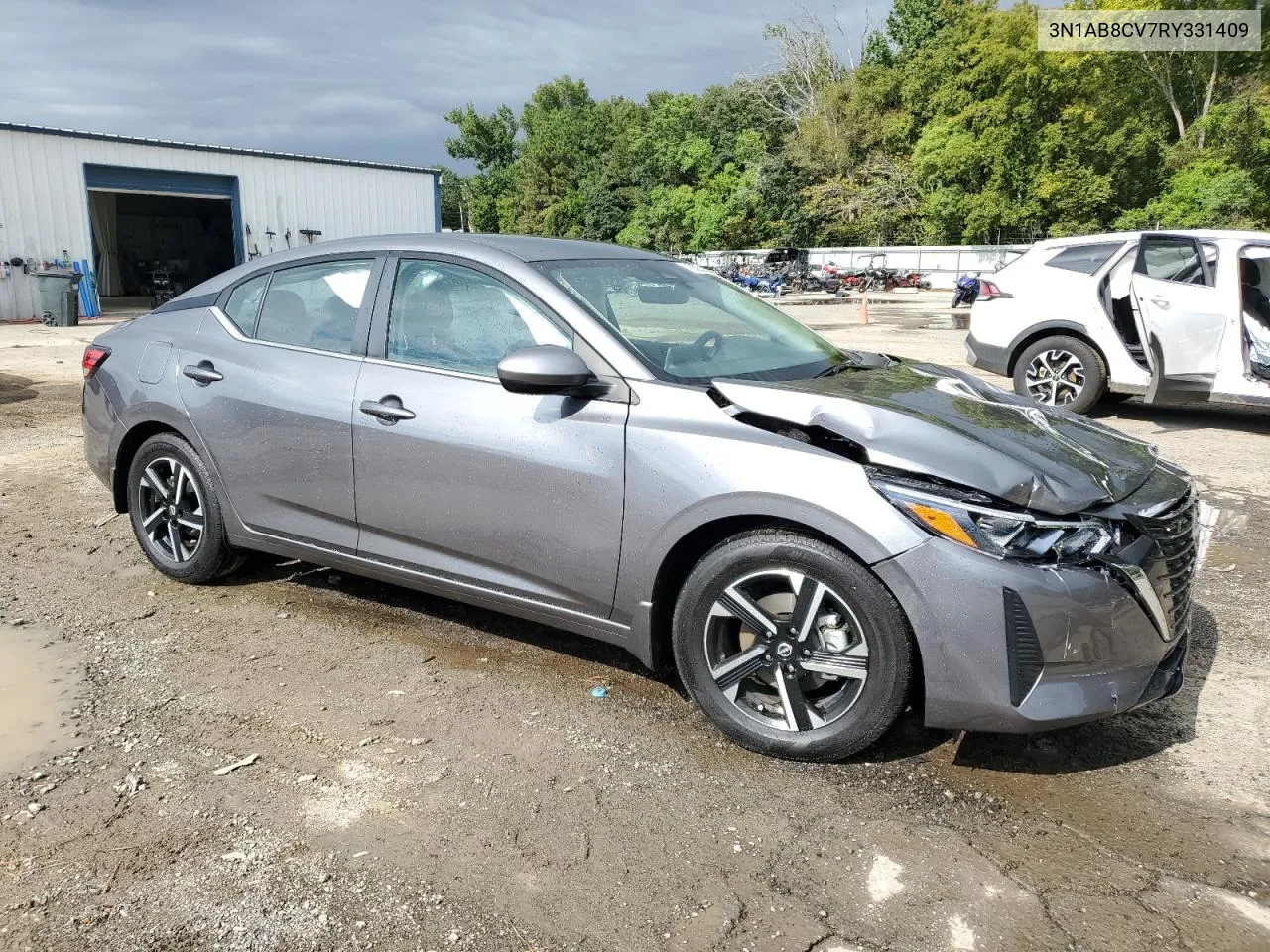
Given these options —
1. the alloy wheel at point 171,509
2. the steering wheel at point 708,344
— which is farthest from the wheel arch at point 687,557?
the alloy wheel at point 171,509

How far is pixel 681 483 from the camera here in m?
3.04

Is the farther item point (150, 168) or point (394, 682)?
point (150, 168)

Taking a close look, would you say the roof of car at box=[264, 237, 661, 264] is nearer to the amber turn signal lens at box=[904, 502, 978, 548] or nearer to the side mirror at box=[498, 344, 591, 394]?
the side mirror at box=[498, 344, 591, 394]

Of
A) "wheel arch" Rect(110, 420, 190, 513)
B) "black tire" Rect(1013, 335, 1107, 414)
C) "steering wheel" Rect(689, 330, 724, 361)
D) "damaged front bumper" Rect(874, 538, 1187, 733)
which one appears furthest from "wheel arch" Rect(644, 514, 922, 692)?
"black tire" Rect(1013, 335, 1107, 414)

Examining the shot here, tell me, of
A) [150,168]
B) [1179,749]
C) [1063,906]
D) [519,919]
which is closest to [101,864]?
[519,919]

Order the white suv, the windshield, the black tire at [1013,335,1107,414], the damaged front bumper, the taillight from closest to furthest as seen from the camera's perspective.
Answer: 1. the damaged front bumper
2. the windshield
3. the taillight
4. the white suv
5. the black tire at [1013,335,1107,414]

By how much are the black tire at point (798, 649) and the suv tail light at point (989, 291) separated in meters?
7.22

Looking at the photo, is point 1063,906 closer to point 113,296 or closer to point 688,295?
point 688,295

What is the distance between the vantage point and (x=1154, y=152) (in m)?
42.4

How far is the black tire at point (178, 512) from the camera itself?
14.3 ft

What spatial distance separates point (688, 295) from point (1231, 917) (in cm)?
280

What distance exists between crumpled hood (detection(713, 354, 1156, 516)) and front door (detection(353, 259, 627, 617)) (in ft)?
1.92

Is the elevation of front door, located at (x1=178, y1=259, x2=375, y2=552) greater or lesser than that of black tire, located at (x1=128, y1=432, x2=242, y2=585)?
greater

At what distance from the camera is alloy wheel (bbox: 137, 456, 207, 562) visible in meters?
4.46
